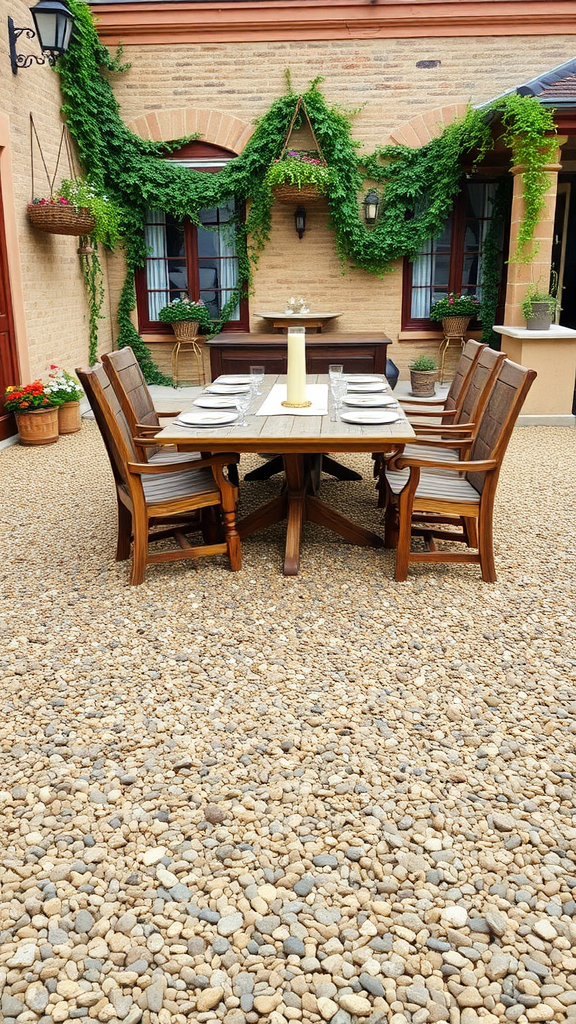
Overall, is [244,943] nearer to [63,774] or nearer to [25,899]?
[25,899]

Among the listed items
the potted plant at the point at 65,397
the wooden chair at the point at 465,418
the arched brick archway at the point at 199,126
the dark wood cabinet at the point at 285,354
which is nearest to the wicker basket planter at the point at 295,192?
the arched brick archway at the point at 199,126

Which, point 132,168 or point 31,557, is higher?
point 132,168

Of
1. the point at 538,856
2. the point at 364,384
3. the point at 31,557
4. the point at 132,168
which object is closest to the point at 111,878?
the point at 538,856

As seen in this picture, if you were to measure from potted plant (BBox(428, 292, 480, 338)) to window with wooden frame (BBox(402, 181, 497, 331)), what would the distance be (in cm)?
22

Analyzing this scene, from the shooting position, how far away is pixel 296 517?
4082 millimetres

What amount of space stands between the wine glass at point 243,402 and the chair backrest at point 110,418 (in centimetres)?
53

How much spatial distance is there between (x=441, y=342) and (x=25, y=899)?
28.1 ft

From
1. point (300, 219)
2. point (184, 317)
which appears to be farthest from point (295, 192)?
point (184, 317)

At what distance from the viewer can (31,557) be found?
4.18 metres

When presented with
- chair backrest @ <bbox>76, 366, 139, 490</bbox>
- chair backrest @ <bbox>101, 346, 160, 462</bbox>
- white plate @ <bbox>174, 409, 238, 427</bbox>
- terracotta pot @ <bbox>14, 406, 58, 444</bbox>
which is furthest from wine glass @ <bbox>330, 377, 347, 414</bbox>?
terracotta pot @ <bbox>14, 406, 58, 444</bbox>

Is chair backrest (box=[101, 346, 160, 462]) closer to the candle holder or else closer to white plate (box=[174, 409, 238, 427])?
white plate (box=[174, 409, 238, 427])

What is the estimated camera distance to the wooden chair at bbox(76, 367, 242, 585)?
11.7ft

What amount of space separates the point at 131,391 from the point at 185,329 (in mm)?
5248

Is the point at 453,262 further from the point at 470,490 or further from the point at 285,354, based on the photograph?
the point at 470,490
